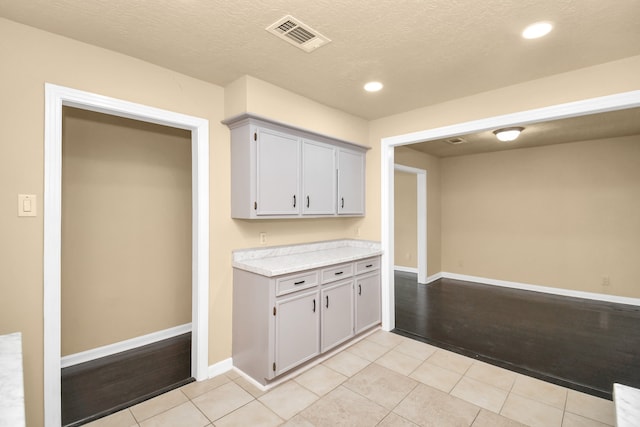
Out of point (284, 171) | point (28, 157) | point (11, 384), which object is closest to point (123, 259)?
point (28, 157)

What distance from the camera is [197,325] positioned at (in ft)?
8.66

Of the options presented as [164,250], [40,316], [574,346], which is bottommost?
[574,346]

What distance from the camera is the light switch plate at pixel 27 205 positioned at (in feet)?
6.12

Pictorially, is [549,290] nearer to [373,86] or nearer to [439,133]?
[439,133]

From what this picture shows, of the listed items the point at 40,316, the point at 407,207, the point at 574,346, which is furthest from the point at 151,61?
the point at 407,207

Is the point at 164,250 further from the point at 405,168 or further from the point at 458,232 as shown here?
the point at 458,232

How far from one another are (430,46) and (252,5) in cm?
126

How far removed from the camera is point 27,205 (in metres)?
1.88

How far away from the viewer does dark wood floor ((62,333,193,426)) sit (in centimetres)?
223

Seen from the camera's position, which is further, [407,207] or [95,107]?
[407,207]

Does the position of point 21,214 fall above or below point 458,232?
above

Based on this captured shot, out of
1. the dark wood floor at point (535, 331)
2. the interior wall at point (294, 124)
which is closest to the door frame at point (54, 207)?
the interior wall at point (294, 124)

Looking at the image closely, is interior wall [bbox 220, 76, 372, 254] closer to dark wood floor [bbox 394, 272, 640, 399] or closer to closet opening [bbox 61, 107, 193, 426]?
closet opening [bbox 61, 107, 193, 426]

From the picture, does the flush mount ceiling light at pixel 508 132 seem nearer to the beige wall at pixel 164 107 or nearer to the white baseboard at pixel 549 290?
the beige wall at pixel 164 107
